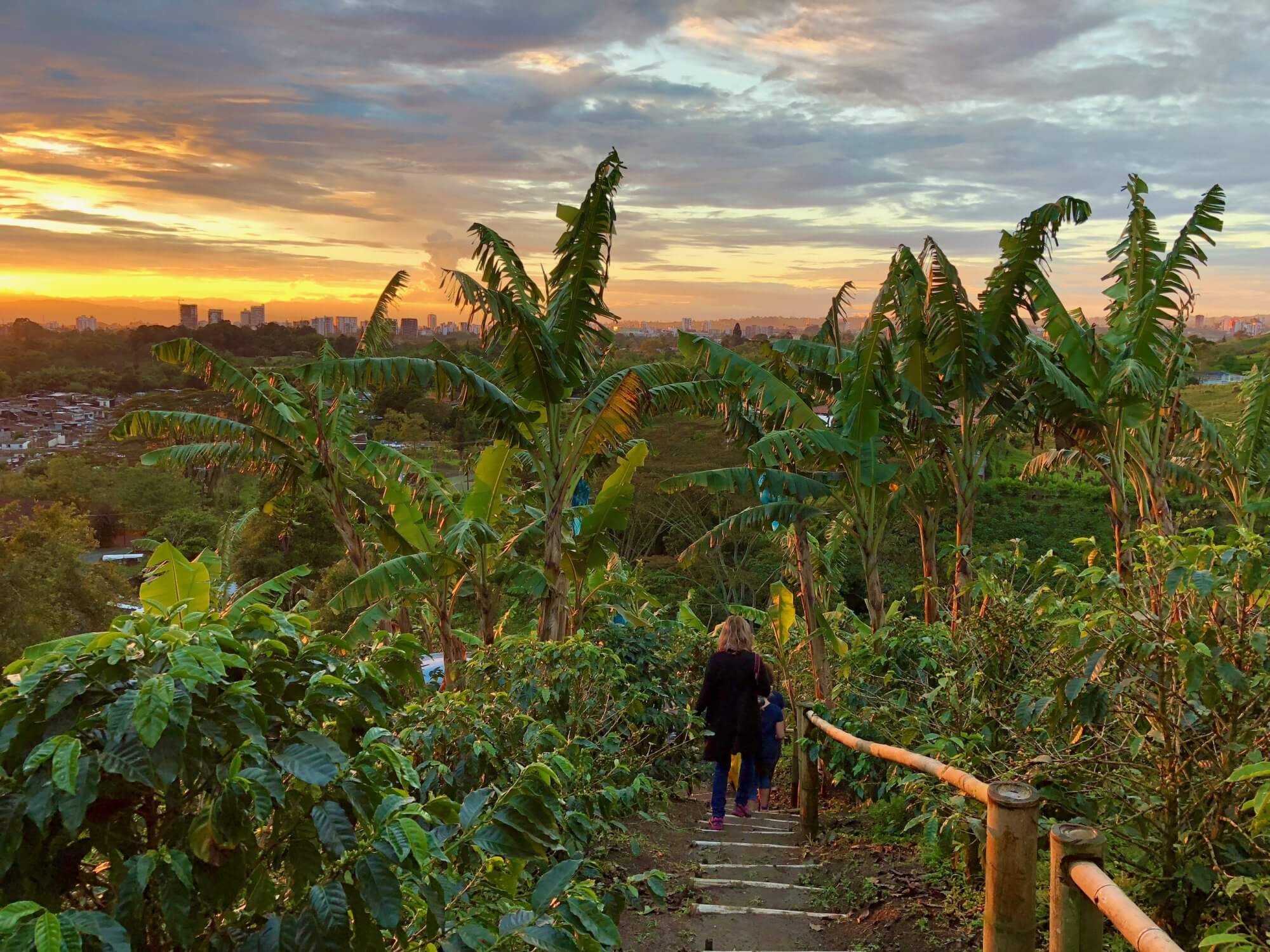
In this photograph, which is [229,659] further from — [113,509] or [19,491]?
[113,509]

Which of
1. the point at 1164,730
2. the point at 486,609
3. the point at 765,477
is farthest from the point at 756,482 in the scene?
the point at 1164,730

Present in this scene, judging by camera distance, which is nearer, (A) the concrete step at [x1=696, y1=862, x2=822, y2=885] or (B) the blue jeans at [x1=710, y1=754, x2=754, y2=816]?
(A) the concrete step at [x1=696, y1=862, x2=822, y2=885]

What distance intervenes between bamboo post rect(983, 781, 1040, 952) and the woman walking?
318cm

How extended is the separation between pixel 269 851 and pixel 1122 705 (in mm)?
2708

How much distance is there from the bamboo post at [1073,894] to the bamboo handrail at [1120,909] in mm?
21

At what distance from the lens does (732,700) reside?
571 cm

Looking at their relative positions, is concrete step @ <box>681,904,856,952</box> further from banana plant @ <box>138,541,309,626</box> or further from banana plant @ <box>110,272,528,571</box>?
banana plant @ <box>110,272,528,571</box>

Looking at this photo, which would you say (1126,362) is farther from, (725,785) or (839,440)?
(725,785)

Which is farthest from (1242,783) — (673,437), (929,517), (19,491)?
(19,491)

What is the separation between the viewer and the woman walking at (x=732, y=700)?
571 cm

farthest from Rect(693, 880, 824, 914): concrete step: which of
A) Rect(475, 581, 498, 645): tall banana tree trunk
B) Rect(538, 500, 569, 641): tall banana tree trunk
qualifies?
Rect(475, 581, 498, 645): tall banana tree trunk

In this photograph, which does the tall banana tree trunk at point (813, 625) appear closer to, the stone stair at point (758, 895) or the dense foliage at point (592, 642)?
the dense foliage at point (592, 642)

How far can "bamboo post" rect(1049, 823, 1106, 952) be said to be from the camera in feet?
7.14

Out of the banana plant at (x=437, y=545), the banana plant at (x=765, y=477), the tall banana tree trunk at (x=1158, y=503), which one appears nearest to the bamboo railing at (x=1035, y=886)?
the banana plant at (x=437, y=545)
